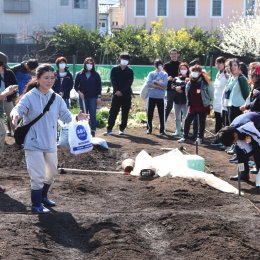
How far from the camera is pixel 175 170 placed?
1046cm

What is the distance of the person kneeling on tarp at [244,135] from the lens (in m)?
9.92

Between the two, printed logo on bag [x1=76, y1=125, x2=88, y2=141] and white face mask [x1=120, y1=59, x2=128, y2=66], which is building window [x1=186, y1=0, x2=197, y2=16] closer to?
white face mask [x1=120, y1=59, x2=128, y2=66]

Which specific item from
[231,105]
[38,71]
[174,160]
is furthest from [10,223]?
[231,105]

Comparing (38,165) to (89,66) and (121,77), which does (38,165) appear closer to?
(89,66)

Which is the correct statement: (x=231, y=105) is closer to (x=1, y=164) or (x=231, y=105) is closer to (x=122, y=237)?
(x=1, y=164)

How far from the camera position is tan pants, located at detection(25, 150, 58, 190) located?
802 cm

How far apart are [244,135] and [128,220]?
2.99m

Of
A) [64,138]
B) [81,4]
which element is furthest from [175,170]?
[81,4]

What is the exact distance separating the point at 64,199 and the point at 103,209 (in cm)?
A: 70

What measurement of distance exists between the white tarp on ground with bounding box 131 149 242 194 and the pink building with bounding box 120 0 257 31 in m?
41.1

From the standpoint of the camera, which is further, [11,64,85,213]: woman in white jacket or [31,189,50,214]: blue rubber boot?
[31,189,50,214]: blue rubber boot

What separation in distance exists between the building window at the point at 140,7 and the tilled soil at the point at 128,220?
4166cm

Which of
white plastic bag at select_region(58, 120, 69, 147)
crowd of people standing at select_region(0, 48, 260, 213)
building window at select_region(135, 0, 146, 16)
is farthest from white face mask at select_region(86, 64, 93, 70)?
building window at select_region(135, 0, 146, 16)

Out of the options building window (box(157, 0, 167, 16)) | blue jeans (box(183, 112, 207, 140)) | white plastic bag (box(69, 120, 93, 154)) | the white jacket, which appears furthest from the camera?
building window (box(157, 0, 167, 16))
